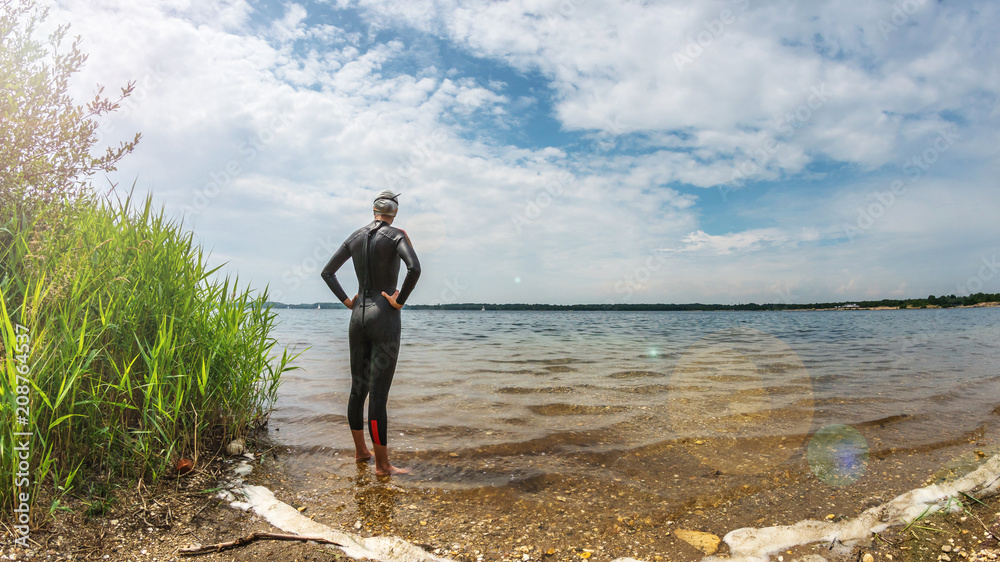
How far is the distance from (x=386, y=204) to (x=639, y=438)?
182 inches

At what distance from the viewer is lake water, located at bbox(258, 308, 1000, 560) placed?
14.3 feet

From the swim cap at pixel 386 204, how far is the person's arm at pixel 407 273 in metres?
0.49

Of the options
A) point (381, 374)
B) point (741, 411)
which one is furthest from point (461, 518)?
point (741, 411)

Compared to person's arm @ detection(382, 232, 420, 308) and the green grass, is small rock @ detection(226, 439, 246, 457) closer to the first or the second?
the green grass

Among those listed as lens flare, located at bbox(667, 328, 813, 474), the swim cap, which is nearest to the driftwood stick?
the swim cap

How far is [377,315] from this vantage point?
5.11 meters

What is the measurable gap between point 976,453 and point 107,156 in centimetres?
1053

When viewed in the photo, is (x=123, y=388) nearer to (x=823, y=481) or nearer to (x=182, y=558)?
(x=182, y=558)

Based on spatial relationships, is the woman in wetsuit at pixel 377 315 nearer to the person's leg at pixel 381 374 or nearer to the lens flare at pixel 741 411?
the person's leg at pixel 381 374

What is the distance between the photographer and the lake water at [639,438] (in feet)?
14.3

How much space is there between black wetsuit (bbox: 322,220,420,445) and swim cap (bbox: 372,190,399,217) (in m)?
0.14

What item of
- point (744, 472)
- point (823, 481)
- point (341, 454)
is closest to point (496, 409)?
point (341, 454)

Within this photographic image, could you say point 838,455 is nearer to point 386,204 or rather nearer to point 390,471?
point 390,471

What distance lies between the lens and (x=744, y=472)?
17.0ft
